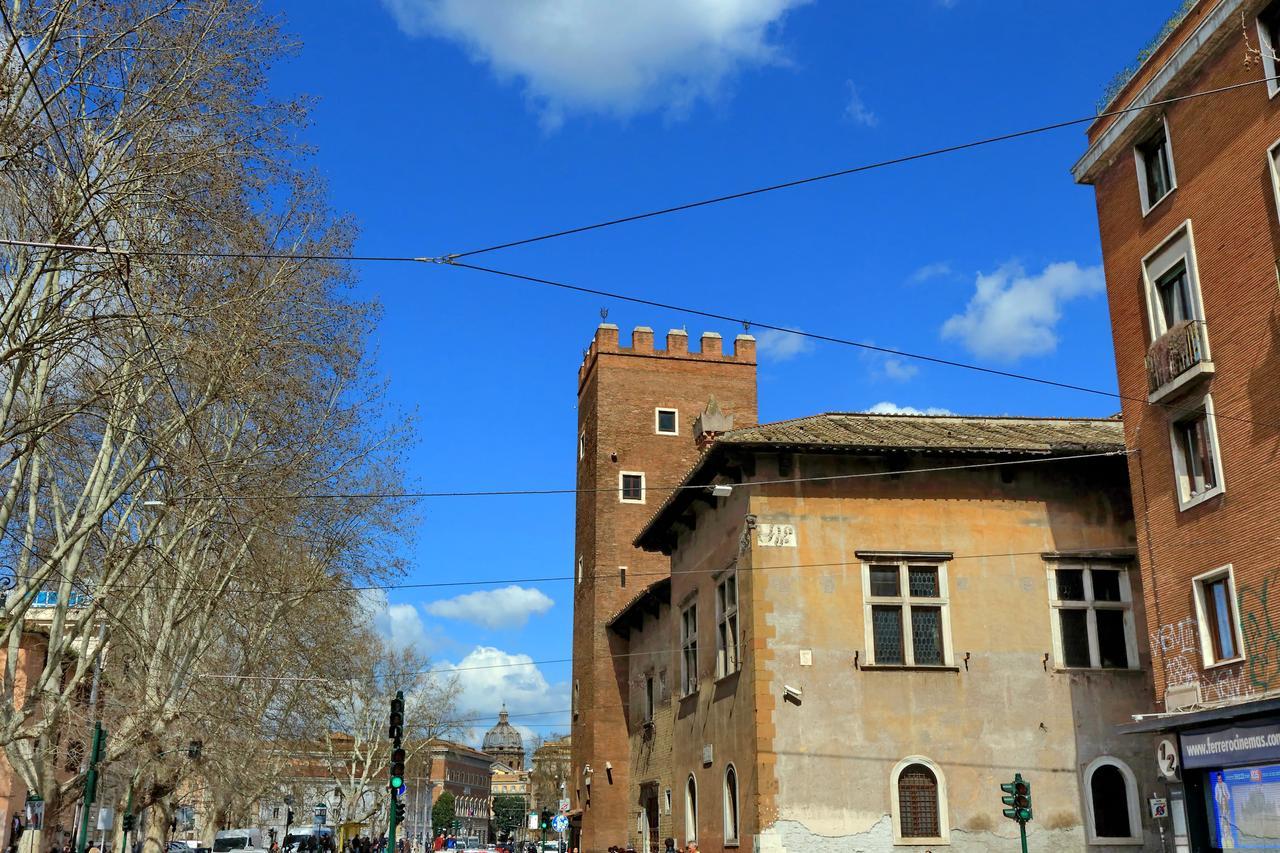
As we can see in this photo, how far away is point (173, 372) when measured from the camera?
1945cm

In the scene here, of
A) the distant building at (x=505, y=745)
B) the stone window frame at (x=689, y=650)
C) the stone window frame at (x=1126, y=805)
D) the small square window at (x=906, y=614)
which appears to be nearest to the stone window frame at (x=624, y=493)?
the stone window frame at (x=689, y=650)

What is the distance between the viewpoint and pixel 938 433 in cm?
2450

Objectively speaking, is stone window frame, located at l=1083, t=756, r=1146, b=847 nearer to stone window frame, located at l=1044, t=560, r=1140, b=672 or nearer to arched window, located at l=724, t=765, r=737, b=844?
stone window frame, located at l=1044, t=560, r=1140, b=672

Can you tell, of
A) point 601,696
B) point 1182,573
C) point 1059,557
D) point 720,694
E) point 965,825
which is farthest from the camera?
point 601,696

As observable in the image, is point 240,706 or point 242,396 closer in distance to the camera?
point 242,396

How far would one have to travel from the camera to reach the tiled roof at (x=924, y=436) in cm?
2248

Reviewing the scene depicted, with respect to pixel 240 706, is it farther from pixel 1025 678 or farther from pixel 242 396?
pixel 1025 678

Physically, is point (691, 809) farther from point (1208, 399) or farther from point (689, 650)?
point (1208, 399)

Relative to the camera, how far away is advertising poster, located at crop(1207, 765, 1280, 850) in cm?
1589

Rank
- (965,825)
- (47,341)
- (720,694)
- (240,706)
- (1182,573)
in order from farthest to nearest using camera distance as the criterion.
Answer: (240,706)
(720,694)
(965,825)
(1182,573)
(47,341)

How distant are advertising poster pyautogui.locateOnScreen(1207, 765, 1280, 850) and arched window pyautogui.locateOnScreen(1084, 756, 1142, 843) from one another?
14.0ft

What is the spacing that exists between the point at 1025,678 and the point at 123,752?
741 inches

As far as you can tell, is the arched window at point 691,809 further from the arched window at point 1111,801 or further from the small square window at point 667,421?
the small square window at point 667,421

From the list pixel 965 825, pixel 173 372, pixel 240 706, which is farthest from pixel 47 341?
pixel 240 706
